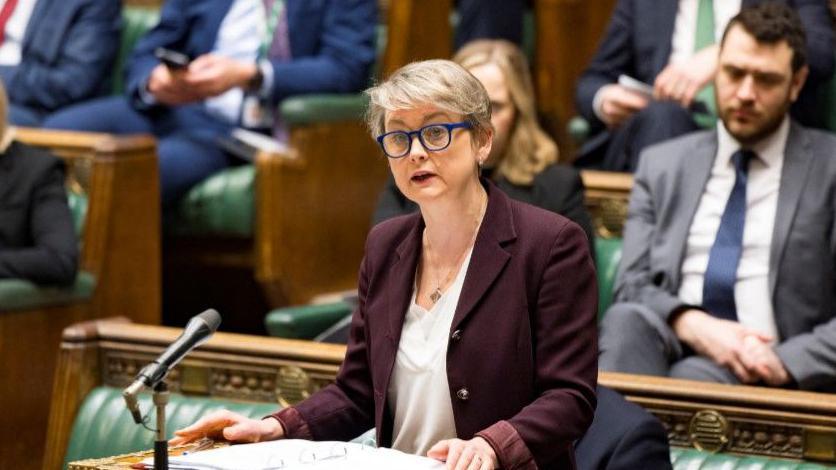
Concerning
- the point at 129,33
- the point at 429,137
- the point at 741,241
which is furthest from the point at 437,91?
the point at 129,33

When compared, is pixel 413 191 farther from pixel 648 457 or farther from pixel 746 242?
pixel 746 242

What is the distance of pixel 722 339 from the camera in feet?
6.07

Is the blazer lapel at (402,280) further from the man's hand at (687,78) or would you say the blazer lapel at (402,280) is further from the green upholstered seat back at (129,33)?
the green upholstered seat back at (129,33)

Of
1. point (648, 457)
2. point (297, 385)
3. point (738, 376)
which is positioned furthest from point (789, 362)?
point (297, 385)

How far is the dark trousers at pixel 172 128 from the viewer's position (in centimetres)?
268

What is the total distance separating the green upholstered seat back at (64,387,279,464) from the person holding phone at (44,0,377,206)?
87cm

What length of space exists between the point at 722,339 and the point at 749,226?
8.2 inches

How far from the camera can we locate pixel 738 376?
72.5 inches

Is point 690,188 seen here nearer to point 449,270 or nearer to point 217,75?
point 449,270

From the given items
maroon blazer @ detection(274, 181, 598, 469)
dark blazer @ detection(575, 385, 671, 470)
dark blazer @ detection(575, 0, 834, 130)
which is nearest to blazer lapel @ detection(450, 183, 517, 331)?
maroon blazer @ detection(274, 181, 598, 469)

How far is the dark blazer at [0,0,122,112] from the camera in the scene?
2877 millimetres

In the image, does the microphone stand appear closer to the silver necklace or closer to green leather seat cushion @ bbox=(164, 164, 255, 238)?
the silver necklace

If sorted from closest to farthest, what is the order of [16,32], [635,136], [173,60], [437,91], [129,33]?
[437,91] → [635,136] → [173,60] → [16,32] → [129,33]

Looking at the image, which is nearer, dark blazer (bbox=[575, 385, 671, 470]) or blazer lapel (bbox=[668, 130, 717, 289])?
dark blazer (bbox=[575, 385, 671, 470])
